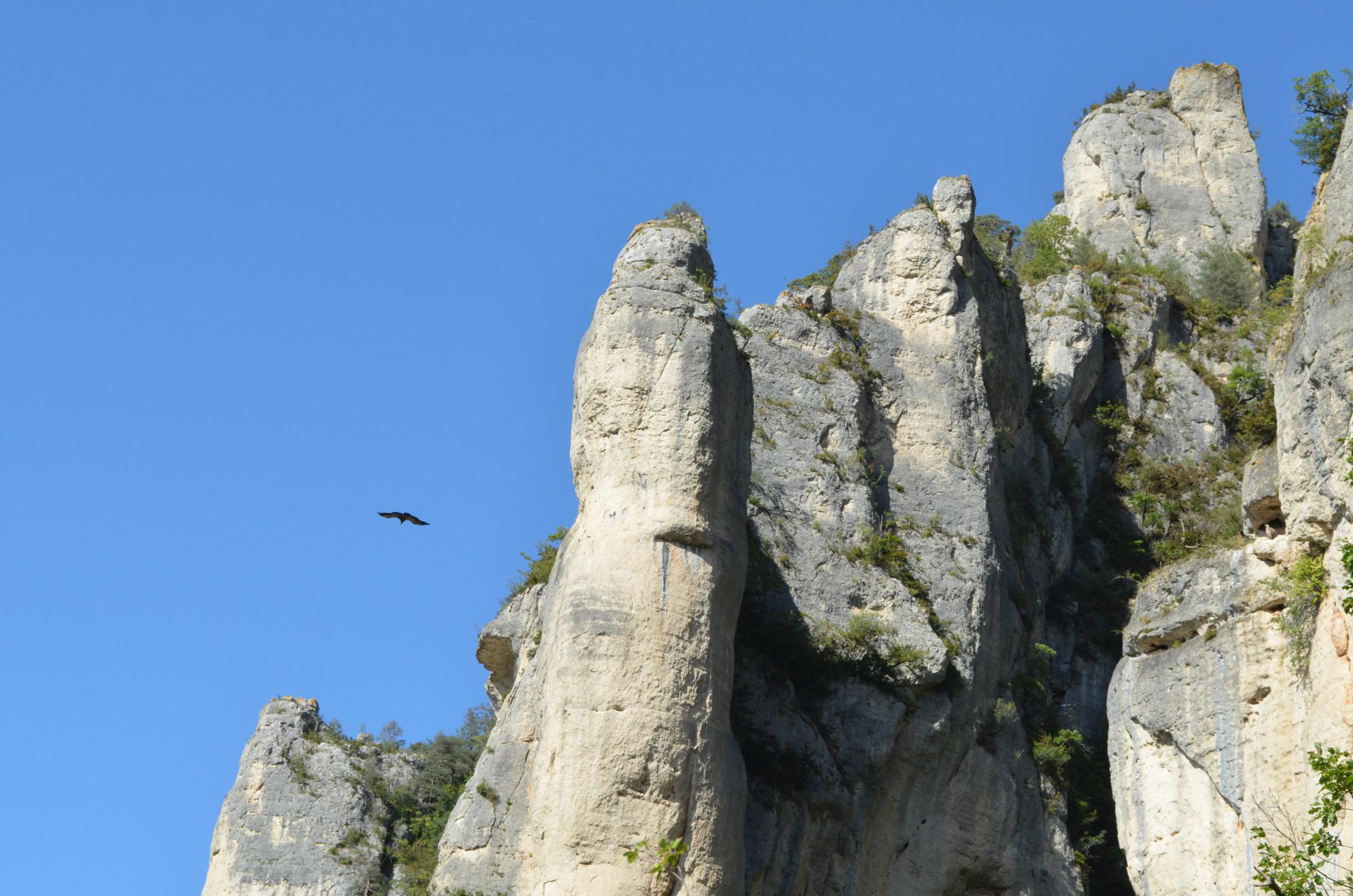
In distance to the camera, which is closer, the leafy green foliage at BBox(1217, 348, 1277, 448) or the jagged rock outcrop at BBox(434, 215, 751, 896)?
the jagged rock outcrop at BBox(434, 215, 751, 896)

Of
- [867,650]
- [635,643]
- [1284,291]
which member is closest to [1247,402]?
[1284,291]

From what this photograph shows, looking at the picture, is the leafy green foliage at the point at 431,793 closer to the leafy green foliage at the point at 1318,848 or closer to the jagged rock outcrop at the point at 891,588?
the jagged rock outcrop at the point at 891,588

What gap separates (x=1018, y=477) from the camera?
3938cm

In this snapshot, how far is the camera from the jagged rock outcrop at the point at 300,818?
40312 millimetres

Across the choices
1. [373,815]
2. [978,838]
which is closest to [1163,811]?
[978,838]

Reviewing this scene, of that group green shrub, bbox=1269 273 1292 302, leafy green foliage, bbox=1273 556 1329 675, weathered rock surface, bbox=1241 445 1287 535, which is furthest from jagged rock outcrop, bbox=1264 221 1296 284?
leafy green foliage, bbox=1273 556 1329 675

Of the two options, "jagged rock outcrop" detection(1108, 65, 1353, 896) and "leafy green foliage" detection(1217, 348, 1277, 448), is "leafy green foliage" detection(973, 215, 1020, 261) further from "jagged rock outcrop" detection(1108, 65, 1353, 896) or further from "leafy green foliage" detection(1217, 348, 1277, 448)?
"jagged rock outcrop" detection(1108, 65, 1353, 896)

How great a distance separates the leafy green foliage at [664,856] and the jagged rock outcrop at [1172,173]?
29.2 m

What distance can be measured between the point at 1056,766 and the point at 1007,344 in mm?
8459

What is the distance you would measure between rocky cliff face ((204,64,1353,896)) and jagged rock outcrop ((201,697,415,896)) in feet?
0.22

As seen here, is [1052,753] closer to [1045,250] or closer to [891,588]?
[891,588]

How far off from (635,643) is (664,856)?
292 cm

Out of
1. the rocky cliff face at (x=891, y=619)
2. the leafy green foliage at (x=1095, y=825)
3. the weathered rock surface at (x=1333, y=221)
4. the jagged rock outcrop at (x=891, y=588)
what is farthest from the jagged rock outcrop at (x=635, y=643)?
the weathered rock surface at (x=1333, y=221)

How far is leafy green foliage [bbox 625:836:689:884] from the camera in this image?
25.7 m
